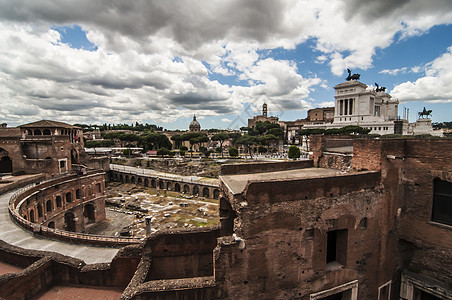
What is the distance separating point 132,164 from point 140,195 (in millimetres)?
22219

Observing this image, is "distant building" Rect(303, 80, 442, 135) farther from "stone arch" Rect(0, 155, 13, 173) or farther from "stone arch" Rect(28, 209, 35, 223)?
"stone arch" Rect(0, 155, 13, 173)

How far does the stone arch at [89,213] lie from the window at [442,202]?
27804 millimetres

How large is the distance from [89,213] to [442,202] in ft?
95.1

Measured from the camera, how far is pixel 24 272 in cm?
794

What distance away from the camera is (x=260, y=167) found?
11.7 meters

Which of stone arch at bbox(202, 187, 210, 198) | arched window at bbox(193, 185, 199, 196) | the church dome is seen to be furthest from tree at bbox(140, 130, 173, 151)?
stone arch at bbox(202, 187, 210, 198)

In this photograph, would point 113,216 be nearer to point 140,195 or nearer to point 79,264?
point 140,195

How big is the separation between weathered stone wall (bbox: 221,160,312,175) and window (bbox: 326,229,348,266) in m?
4.20

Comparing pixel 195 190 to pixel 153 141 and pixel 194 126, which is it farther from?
pixel 194 126

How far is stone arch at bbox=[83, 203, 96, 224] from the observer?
24547mm

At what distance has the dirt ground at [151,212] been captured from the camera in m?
23.7

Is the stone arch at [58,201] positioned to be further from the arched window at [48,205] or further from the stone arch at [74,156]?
the stone arch at [74,156]

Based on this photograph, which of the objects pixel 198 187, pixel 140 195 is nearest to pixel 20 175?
pixel 140 195

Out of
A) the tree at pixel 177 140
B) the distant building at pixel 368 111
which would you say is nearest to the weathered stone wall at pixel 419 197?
the distant building at pixel 368 111
